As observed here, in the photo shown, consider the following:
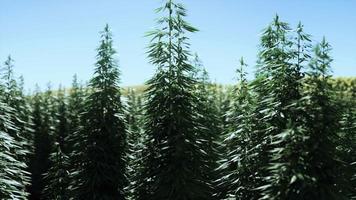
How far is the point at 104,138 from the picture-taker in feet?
82.5

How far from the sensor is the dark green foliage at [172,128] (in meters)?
20.9

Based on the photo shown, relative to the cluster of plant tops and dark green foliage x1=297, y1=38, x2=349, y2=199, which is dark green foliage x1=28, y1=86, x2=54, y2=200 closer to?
the cluster of plant tops

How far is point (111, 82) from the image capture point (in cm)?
2555

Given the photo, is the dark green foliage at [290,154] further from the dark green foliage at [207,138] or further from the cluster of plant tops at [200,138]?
the dark green foliage at [207,138]

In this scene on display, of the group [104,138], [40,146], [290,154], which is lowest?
[290,154]

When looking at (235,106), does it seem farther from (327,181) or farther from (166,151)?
(327,181)

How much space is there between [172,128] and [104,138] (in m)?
5.60

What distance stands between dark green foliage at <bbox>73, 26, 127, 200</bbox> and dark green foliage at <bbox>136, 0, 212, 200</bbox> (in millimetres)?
3070

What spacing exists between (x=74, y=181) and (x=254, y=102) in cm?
1184

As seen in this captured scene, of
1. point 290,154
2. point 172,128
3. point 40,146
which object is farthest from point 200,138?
point 40,146

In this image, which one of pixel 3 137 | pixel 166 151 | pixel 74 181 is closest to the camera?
pixel 3 137

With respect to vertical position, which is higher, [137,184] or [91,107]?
[91,107]

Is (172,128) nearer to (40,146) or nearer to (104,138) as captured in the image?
(104,138)

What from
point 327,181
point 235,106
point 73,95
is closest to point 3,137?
point 235,106
